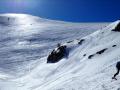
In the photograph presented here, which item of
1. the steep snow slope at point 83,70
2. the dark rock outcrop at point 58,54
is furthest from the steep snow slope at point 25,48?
the steep snow slope at point 83,70

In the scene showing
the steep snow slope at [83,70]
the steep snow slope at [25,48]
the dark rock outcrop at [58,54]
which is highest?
the steep snow slope at [25,48]

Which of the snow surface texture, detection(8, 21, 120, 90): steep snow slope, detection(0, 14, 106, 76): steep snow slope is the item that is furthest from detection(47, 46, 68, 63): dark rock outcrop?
detection(0, 14, 106, 76): steep snow slope

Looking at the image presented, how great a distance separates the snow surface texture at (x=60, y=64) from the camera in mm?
24172

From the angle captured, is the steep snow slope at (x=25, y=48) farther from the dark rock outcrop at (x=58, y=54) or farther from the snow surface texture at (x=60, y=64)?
the dark rock outcrop at (x=58, y=54)

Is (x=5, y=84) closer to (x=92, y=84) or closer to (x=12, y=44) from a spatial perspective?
(x=92, y=84)

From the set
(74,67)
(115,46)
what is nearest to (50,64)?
(74,67)

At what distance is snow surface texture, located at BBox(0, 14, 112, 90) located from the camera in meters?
24.2

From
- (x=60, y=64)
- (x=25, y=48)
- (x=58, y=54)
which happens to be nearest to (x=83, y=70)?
(x=60, y=64)

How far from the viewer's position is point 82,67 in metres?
29.9

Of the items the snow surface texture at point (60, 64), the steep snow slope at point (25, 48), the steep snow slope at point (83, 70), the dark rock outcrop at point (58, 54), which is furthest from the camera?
the steep snow slope at point (25, 48)

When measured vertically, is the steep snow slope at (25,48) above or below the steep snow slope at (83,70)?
above

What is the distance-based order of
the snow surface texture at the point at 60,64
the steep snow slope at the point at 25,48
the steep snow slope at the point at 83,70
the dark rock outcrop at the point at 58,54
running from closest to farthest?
the steep snow slope at the point at 83,70
the snow surface texture at the point at 60,64
the dark rock outcrop at the point at 58,54
the steep snow slope at the point at 25,48

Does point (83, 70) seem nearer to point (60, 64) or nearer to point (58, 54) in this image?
point (60, 64)

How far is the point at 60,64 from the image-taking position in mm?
36406
